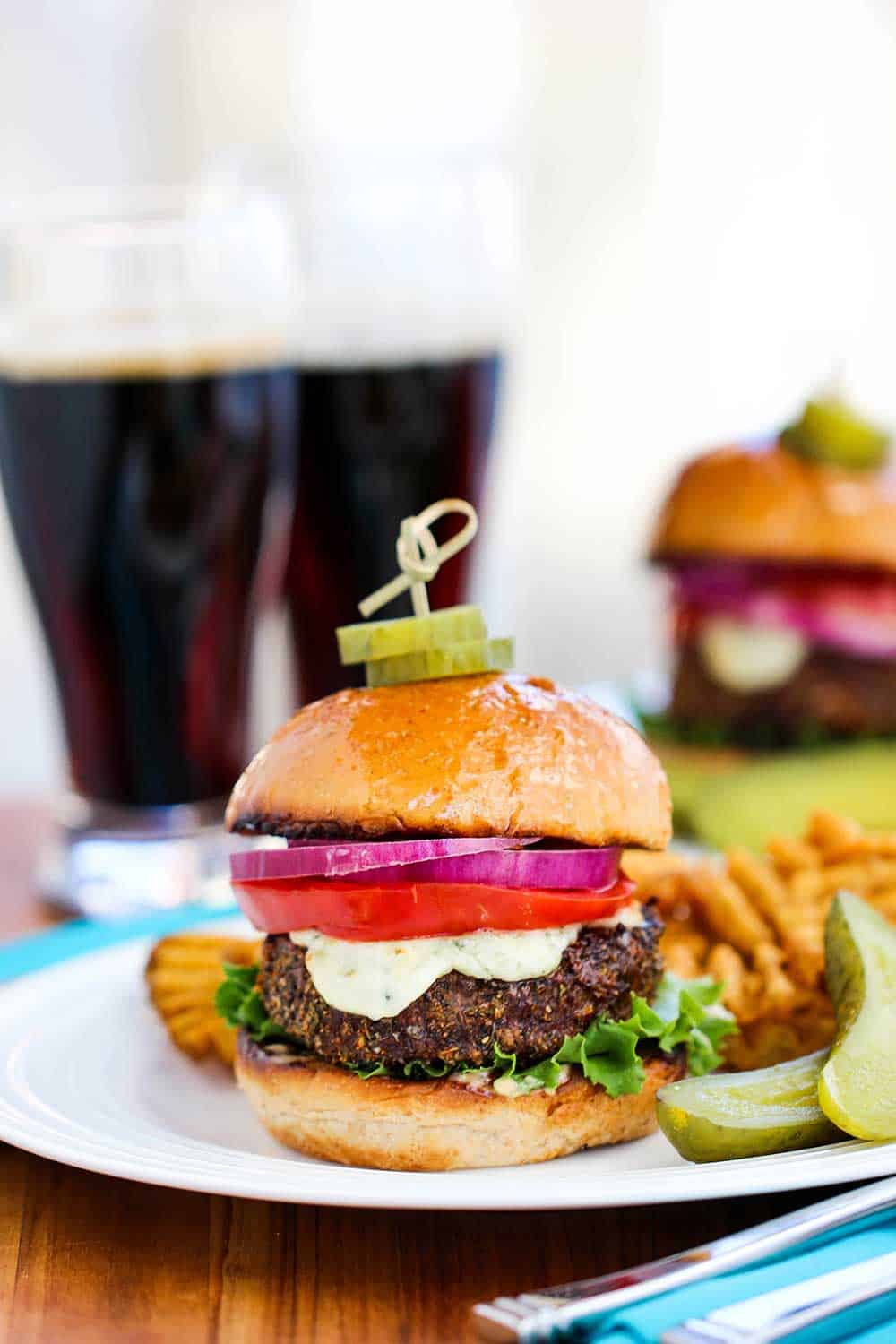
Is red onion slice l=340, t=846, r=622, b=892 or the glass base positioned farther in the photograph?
the glass base

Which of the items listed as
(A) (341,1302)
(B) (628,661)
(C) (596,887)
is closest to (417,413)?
(C) (596,887)

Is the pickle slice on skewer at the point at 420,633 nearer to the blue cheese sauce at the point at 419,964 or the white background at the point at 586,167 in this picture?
the blue cheese sauce at the point at 419,964


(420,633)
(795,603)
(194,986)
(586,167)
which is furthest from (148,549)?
(586,167)

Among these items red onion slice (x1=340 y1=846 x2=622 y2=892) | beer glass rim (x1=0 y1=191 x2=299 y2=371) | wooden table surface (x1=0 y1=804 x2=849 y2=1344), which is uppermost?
beer glass rim (x1=0 y1=191 x2=299 y2=371)

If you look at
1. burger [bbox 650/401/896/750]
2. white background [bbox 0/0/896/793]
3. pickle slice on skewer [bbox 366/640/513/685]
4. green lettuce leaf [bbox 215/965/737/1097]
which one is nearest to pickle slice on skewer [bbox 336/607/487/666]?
pickle slice on skewer [bbox 366/640/513/685]

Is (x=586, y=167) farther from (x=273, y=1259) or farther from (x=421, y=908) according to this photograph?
(x=273, y=1259)

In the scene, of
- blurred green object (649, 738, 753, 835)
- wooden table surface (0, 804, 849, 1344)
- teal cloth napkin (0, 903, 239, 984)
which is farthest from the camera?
blurred green object (649, 738, 753, 835)

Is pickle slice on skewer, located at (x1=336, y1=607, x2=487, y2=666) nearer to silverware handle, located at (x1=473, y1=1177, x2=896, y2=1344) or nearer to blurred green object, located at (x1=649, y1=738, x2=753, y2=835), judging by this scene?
silverware handle, located at (x1=473, y1=1177, x2=896, y2=1344)
